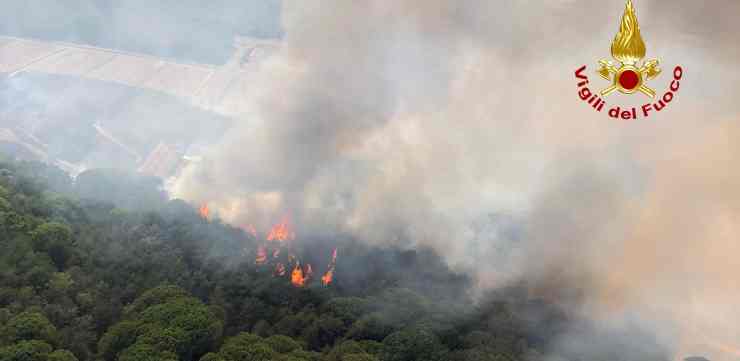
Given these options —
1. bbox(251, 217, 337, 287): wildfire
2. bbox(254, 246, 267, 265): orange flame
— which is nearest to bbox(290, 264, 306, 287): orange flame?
bbox(251, 217, 337, 287): wildfire

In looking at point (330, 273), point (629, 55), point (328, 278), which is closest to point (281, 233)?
point (330, 273)

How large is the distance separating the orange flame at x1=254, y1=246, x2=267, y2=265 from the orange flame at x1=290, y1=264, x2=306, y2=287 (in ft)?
6.96

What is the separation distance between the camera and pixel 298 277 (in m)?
42.7

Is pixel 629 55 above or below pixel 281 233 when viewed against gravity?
below

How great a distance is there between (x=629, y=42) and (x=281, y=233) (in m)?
26.6

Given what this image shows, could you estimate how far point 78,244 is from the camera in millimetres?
39562

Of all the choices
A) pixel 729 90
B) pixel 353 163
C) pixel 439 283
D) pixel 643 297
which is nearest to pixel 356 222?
pixel 353 163

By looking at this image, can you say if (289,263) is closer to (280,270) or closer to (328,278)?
(280,270)

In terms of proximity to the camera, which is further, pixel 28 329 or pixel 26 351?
pixel 28 329

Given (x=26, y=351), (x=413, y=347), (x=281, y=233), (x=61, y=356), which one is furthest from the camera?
(x=281, y=233)

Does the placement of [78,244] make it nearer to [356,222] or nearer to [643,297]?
[356,222]

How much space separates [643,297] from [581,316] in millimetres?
4538

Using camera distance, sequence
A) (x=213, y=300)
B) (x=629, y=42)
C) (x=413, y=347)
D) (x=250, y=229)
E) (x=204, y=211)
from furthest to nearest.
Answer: (x=204, y=211) → (x=250, y=229) → (x=213, y=300) → (x=413, y=347) → (x=629, y=42)

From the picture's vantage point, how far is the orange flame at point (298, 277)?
1663 inches
